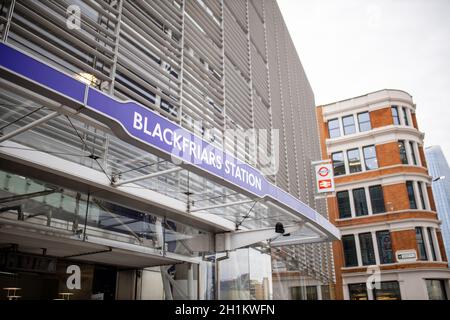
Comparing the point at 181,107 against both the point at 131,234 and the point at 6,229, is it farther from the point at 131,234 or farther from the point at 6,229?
the point at 6,229

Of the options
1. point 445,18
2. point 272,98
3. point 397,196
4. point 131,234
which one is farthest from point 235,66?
point 397,196

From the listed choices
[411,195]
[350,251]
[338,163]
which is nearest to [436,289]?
[350,251]

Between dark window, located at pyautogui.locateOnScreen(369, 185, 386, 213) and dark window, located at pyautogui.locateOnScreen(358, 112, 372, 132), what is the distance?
17.3 feet

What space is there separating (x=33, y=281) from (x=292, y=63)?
61.7ft

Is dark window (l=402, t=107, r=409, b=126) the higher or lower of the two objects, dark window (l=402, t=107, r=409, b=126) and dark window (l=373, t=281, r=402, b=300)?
the higher

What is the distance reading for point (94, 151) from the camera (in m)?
6.41

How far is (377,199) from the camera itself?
31.9 meters

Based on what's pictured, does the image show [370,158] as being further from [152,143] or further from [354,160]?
[152,143]

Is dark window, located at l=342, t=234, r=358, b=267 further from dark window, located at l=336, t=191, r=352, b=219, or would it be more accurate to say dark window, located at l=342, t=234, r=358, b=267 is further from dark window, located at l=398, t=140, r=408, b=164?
dark window, located at l=398, t=140, r=408, b=164

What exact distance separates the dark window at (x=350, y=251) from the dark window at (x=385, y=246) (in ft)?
6.54

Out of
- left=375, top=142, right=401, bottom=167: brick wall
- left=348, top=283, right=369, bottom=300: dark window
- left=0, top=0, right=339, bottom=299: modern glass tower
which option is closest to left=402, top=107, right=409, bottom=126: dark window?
left=375, top=142, right=401, bottom=167: brick wall

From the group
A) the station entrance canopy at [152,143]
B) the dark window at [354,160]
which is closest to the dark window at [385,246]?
the dark window at [354,160]

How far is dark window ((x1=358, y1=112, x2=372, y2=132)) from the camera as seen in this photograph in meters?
34.1

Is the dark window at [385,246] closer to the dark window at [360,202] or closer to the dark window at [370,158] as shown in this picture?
the dark window at [360,202]
